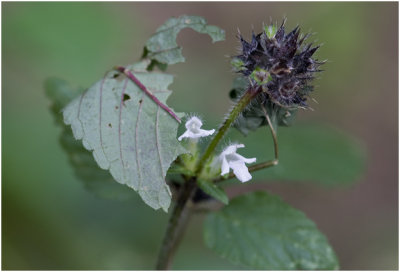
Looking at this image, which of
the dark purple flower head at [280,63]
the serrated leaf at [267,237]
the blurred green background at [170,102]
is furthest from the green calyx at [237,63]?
the blurred green background at [170,102]

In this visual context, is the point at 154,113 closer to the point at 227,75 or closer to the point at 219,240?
the point at 219,240

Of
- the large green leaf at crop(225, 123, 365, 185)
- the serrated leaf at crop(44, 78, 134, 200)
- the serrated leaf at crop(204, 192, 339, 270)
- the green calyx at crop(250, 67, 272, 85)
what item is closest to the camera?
the green calyx at crop(250, 67, 272, 85)

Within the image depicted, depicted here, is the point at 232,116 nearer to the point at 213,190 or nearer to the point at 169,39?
the point at 213,190

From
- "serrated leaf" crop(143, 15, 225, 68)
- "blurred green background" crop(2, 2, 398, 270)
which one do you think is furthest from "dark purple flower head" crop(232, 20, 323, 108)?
"blurred green background" crop(2, 2, 398, 270)

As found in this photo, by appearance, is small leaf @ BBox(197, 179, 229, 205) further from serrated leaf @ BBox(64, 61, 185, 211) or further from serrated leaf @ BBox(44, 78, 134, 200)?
serrated leaf @ BBox(44, 78, 134, 200)

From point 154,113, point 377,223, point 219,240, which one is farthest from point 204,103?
point 154,113

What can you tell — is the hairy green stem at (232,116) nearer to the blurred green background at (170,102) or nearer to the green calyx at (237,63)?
the green calyx at (237,63)
